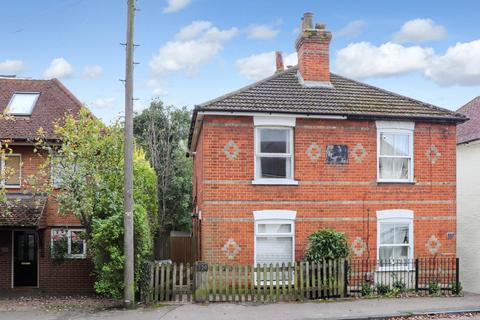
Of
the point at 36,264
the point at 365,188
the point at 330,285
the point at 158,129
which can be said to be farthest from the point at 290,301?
the point at 158,129

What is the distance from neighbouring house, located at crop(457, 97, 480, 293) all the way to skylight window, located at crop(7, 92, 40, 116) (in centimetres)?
1611

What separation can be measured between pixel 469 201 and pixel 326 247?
7.40m

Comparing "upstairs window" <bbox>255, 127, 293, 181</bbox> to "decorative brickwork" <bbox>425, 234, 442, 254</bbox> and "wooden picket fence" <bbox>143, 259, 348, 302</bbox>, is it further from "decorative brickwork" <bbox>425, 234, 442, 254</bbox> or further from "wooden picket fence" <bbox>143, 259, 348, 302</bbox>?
"decorative brickwork" <bbox>425, 234, 442, 254</bbox>

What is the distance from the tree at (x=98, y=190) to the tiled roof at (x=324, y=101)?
122 inches

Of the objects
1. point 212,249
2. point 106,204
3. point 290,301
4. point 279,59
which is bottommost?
point 290,301

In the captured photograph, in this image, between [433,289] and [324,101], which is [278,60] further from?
[433,289]

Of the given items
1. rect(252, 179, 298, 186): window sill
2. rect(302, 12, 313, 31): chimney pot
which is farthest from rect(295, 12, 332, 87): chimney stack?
rect(252, 179, 298, 186): window sill

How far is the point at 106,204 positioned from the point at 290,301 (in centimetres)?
585

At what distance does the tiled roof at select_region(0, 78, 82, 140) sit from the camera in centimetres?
2003

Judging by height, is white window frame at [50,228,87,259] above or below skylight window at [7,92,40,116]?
below

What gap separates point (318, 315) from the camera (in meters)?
13.7

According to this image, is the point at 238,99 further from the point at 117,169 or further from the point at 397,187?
the point at 397,187

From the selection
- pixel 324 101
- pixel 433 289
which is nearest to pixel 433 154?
pixel 324 101

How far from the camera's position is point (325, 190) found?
1733 centimetres
